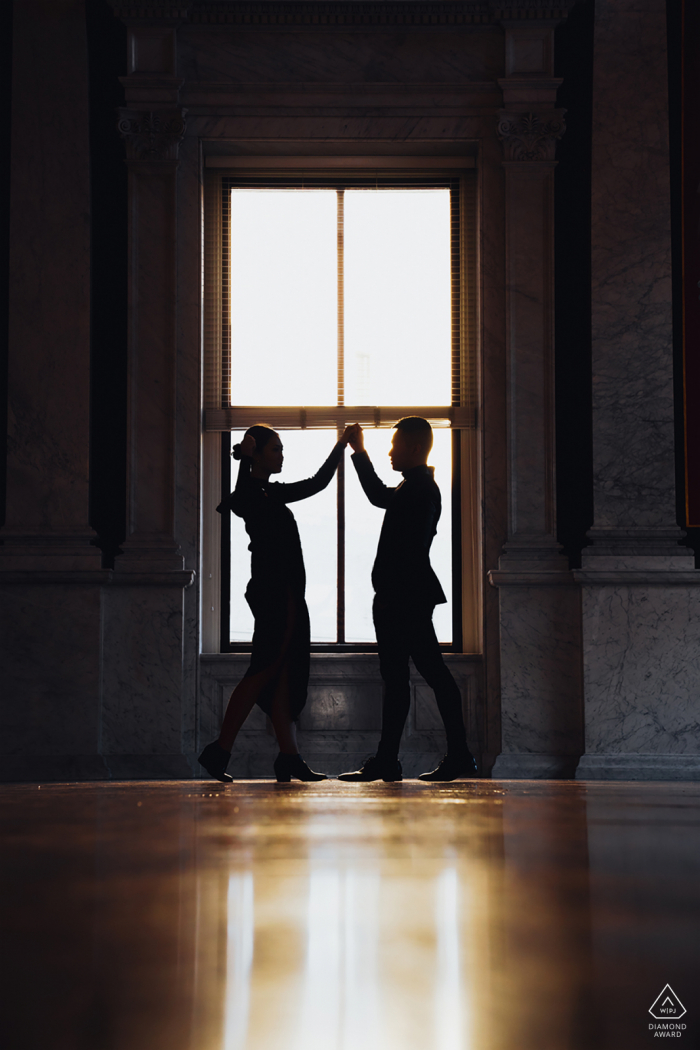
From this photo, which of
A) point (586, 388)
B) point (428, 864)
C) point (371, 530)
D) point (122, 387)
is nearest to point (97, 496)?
Answer: point (122, 387)

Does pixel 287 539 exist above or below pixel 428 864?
above

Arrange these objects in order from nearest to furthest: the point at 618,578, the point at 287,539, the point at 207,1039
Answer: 1. the point at 207,1039
2. the point at 287,539
3. the point at 618,578

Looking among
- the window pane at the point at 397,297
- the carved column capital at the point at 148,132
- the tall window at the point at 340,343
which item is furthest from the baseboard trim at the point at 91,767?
the carved column capital at the point at 148,132

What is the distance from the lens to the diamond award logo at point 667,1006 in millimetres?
291

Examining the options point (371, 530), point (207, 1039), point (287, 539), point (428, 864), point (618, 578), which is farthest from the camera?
point (371, 530)

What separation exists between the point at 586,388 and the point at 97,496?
10.0 feet

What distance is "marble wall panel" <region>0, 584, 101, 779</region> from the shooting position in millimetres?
4984

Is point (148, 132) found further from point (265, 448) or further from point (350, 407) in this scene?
point (265, 448)

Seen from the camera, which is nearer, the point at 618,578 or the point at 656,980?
the point at 656,980

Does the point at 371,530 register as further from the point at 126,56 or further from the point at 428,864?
the point at 428,864

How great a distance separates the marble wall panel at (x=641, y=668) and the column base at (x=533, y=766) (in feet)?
0.66

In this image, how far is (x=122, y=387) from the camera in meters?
5.31

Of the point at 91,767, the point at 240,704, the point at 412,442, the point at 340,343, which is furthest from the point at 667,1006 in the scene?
the point at 340,343

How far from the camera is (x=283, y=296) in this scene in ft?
18.8
